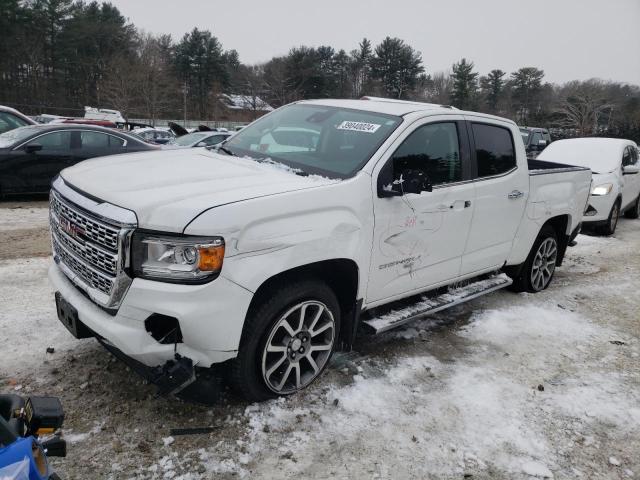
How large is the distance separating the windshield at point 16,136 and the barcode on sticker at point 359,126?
744 cm

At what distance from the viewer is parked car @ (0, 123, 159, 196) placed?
8.84m

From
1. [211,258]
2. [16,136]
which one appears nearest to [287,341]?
[211,258]

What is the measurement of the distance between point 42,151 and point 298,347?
797 centimetres

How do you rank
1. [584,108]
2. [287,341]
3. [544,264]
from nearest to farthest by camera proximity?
1. [287,341]
2. [544,264]
3. [584,108]

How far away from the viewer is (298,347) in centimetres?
328

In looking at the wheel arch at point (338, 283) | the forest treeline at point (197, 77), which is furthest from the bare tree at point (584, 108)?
the wheel arch at point (338, 283)

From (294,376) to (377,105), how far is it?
7.62ft

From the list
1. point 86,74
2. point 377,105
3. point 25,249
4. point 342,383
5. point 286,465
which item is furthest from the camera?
point 86,74

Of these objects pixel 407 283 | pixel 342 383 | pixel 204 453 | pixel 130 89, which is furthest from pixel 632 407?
pixel 130 89

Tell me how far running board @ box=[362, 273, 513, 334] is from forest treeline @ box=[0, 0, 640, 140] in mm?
41709

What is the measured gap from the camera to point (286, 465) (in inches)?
110

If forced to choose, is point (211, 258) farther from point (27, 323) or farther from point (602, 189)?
point (602, 189)

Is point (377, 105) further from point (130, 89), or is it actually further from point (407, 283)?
point (130, 89)

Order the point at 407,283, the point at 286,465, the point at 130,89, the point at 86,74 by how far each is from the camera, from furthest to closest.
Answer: the point at 86,74 → the point at 130,89 → the point at 407,283 → the point at 286,465
